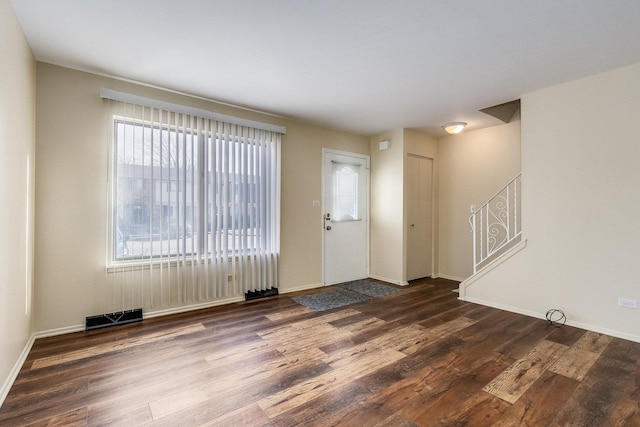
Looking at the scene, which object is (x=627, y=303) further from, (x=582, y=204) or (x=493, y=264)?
(x=493, y=264)

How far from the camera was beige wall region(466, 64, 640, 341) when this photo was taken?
287cm

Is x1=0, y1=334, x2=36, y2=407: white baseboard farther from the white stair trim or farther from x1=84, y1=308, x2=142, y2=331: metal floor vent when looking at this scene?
the white stair trim

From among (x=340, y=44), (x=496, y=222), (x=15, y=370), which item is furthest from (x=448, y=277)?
(x=15, y=370)

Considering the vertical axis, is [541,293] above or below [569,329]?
above

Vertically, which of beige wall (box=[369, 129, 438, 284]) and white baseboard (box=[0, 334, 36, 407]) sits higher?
beige wall (box=[369, 129, 438, 284])

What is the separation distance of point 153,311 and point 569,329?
4.47 metres

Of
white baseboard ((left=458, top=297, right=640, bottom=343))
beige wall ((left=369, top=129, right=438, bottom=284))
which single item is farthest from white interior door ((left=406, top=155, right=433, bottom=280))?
white baseboard ((left=458, top=297, right=640, bottom=343))

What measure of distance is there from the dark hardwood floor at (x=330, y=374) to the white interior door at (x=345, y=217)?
1750 mm

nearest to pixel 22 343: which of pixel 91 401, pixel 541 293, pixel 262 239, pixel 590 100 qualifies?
pixel 91 401

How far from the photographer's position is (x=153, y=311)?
340 centimetres

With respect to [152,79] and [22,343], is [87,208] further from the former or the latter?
[152,79]

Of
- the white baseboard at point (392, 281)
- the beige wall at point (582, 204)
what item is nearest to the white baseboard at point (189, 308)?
the white baseboard at point (392, 281)

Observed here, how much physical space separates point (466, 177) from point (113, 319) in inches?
212

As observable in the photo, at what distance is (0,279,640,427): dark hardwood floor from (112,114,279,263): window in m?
0.89
